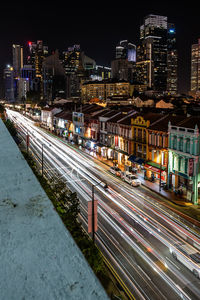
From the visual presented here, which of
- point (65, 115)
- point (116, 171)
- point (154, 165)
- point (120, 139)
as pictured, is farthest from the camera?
point (65, 115)

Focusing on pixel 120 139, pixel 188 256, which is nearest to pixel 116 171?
pixel 120 139

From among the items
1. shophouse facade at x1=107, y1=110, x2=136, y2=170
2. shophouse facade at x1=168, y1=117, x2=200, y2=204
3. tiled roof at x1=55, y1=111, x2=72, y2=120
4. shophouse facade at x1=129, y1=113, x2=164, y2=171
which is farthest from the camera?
tiled roof at x1=55, y1=111, x2=72, y2=120

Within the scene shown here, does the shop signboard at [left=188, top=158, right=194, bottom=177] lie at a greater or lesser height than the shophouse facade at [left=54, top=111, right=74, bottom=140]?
lesser

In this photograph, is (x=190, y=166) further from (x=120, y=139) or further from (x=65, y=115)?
(x=65, y=115)

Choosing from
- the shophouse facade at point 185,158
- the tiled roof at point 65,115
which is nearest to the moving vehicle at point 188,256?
the shophouse facade at point 185,158

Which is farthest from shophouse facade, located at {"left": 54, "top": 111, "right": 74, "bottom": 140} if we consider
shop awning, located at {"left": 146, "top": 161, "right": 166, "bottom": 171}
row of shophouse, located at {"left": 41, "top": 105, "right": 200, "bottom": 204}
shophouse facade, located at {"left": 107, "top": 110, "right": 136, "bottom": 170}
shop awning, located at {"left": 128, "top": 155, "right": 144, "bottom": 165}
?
shop awning, located at {"left": 146, "top": 161, "right": 166, "bottom": 171}

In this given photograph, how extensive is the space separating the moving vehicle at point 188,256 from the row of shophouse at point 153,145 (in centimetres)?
1375

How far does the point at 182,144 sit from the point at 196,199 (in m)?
7.84

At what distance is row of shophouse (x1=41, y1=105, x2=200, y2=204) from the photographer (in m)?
39.7

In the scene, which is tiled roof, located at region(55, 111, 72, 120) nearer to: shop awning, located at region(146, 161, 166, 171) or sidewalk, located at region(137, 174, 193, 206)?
shop awning, located at region(146, 161, 166, 171)

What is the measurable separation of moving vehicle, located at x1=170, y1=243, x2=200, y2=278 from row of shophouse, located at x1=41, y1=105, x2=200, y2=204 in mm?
13752

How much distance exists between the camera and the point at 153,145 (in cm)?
4862

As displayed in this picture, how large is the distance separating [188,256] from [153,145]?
85.5 feet

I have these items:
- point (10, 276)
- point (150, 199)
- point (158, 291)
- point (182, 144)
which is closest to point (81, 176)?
point (150, 199)
